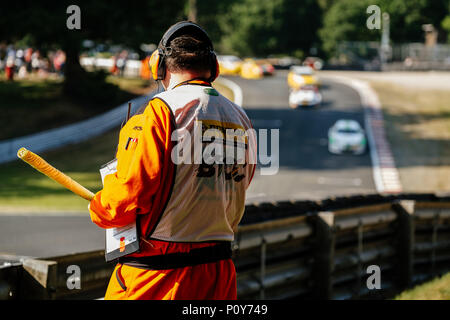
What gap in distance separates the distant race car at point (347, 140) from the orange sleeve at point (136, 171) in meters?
28.8

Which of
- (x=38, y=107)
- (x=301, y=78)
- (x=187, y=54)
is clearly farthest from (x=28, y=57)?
(x=187, y=54)

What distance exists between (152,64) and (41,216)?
561 inches

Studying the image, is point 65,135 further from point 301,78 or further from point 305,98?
point 301,78

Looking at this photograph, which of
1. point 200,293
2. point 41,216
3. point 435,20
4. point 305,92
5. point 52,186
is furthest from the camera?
point 435,20

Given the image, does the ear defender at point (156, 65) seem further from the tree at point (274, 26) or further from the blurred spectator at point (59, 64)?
the tree at point (274, 26)

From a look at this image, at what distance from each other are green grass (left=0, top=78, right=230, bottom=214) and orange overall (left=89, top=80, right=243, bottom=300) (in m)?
15.3

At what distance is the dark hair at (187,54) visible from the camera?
9.90 ft

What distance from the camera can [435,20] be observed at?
67.9 metres

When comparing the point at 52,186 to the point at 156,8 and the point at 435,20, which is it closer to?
the point at 156,8

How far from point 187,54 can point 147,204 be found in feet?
2.36

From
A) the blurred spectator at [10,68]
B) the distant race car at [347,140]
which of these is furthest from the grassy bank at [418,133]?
the blurred spectator at [10,68]

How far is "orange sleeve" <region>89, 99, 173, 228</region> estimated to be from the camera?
2729 millimetres

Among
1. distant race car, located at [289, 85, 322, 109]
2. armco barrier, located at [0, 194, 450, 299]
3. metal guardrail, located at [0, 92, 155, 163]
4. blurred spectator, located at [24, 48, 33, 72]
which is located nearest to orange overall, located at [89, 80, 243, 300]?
armco barrier, located at [0, 194, 450, 299]
